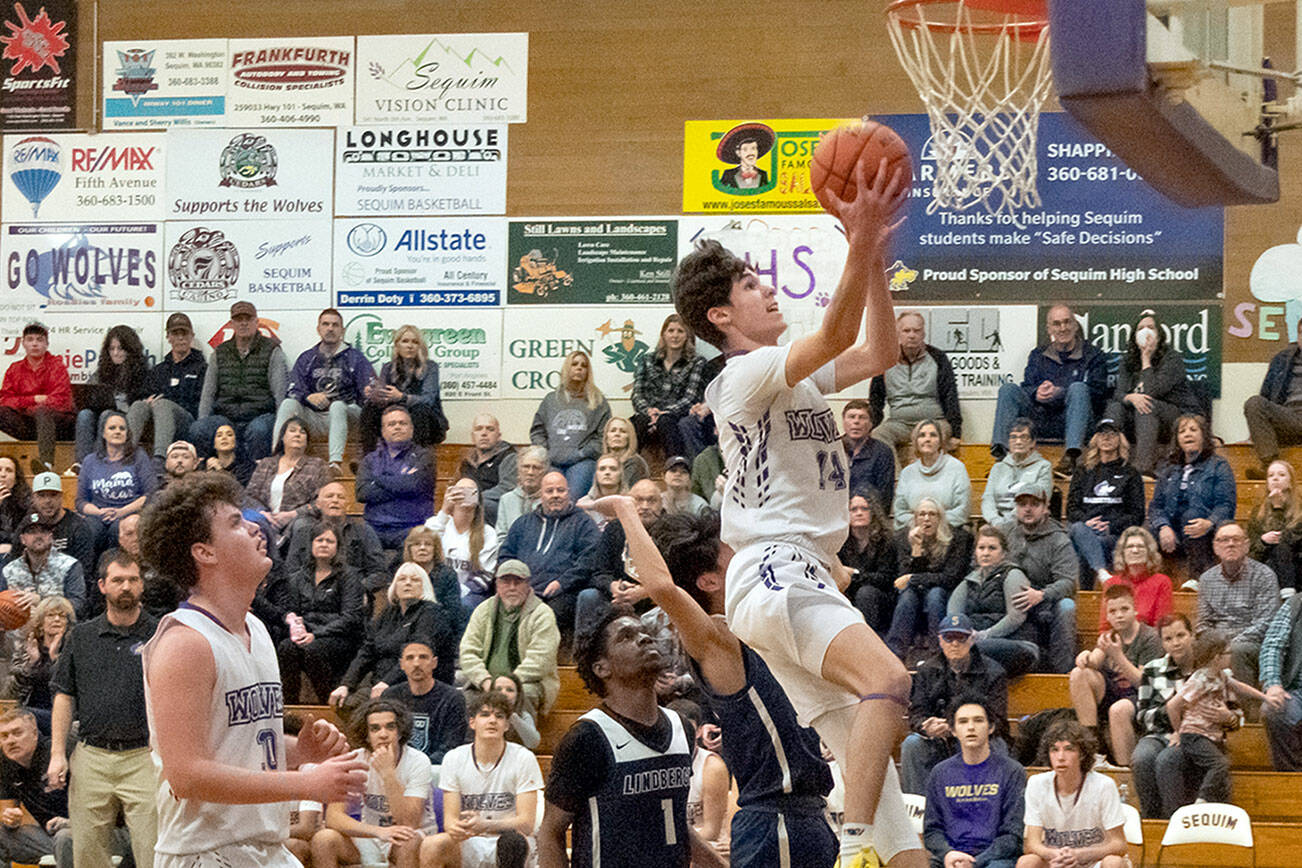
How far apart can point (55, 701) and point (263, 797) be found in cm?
614

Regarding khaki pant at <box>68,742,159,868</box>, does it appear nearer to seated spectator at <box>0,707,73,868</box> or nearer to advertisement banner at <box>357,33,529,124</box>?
seated spectator at <box>0,707,73,868</box>

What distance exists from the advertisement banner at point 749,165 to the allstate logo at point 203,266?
4259mm

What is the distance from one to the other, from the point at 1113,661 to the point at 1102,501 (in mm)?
1981

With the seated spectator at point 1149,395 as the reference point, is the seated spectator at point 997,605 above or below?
below

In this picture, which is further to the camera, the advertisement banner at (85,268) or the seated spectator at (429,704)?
the advertisement banner at (85,268)

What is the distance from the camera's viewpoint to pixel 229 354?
1445 centimetres

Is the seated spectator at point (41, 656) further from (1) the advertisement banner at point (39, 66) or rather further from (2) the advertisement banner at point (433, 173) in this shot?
(1) the advertisement banner at point (39, 66)

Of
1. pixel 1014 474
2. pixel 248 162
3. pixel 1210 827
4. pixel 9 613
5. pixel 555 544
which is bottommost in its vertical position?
pixel 1210 827

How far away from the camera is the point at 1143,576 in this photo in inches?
430

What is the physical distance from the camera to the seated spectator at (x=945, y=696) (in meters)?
9.70

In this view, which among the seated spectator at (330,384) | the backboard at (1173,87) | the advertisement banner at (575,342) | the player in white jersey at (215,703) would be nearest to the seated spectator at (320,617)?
the seated spectator at (330,384)

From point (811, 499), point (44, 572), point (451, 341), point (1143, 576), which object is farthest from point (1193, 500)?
point (44, 572)

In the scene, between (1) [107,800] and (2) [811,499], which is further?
(1) [107,800]

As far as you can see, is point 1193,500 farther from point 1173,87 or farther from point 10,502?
point 10,502
